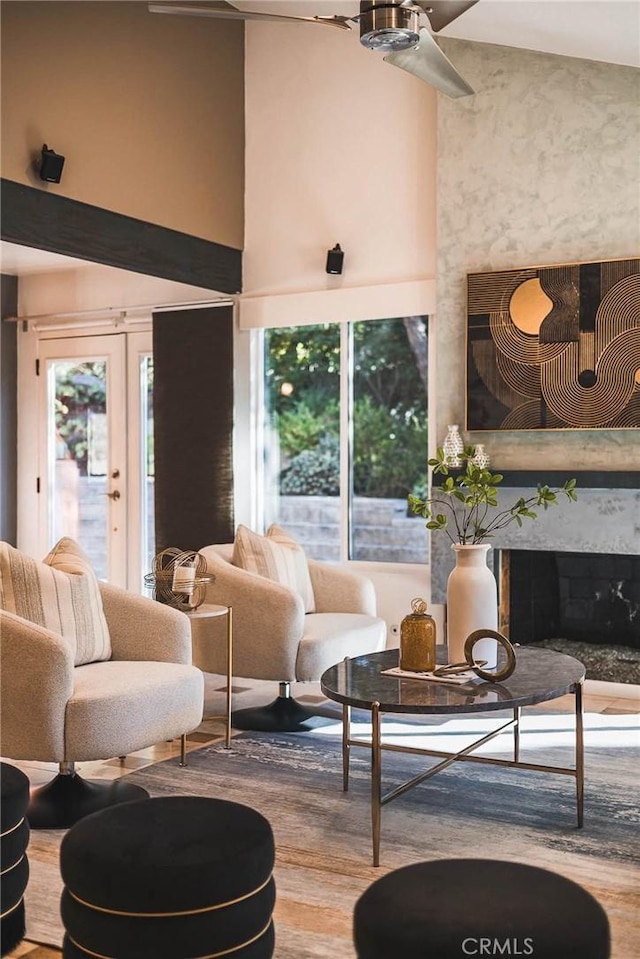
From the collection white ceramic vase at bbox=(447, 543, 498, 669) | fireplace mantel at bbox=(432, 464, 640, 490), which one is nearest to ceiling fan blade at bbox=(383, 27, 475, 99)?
white ceramic vase at bbox=(447, 543, 498, 669)

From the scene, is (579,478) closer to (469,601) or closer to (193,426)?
(469,601)

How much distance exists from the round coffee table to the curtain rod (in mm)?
3546

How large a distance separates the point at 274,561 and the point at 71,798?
1.64 m

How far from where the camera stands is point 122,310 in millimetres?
7148

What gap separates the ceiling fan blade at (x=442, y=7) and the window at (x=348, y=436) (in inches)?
120

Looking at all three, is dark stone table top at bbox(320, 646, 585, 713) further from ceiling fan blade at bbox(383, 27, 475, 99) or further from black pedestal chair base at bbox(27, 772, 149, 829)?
ceiling fan blade at bbox(383, 27, 475, 99)

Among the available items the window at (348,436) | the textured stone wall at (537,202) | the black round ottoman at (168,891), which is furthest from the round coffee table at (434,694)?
the window at (348,436)

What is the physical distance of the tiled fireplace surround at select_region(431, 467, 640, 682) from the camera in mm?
5336

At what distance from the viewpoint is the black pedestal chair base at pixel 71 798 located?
3.42 metres

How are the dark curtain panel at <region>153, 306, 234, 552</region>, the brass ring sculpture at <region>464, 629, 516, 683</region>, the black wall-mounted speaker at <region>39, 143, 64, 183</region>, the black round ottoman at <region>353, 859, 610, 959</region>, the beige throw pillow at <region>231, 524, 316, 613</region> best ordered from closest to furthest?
the black round ottoman at <region>353, 859, 610, 959</region> < the brass ring sculpture at <region>464, 629, 516, 683</region> < the beige throw pillow at <region>231, 524, 316, 613</region> < the black wall-mounted speaker at <region>39, 143, 64, 183</region> < the dark curtain panel at <region>153, 306, 234, 552</region>

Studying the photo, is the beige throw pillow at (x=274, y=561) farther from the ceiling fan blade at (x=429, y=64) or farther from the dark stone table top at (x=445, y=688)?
the ceiling fan blade at (x=429, y=64)

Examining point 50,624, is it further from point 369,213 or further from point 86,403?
point 86,403

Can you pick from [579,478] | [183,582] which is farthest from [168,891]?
[579,478]

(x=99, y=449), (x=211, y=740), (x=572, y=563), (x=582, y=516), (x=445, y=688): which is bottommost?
(x=211, y=740)
